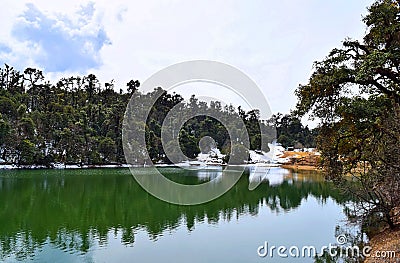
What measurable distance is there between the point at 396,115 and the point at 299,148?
Result: 6290 cm

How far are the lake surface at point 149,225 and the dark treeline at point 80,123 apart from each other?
61.0ft

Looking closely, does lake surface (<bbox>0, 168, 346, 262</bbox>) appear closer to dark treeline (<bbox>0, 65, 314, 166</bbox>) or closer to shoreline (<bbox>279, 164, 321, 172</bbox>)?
dark treeline (<bbox>0, 65, 314, 166</bbox>)

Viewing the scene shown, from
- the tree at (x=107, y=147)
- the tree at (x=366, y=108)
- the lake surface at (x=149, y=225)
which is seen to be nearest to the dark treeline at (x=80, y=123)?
the tree at (x=107, y=147)

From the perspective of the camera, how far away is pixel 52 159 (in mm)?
43250

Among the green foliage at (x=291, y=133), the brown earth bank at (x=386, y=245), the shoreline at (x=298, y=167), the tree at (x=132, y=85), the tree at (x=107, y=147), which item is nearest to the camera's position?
the brown earth bank at (x=386, y=245)

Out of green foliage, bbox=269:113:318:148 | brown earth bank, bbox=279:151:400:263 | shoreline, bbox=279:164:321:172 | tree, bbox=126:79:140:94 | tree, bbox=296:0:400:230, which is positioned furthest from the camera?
green foliage, bbox=269:113:318:148

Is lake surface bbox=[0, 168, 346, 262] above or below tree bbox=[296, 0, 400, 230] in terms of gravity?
below

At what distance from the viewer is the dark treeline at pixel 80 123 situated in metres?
42.3

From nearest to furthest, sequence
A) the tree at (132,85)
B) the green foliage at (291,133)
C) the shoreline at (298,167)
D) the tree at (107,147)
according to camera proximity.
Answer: the tree at (107,147)
the shoreline at (298,167)
the tree at (132,85)
the green foliage at (291,133)

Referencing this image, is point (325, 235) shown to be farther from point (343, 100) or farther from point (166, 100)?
point (166, 100)

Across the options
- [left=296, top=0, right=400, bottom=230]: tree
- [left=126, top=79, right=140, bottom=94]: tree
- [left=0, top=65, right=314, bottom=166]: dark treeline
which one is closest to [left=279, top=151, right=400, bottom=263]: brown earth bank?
[left=296, top=0, right=400, bottom=230]: tree

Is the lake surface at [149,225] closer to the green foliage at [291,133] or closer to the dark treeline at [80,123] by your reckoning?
the dark treeline at [80,123]

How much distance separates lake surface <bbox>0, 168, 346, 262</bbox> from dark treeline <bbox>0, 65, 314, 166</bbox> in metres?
18.6

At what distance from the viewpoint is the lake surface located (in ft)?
35.9
